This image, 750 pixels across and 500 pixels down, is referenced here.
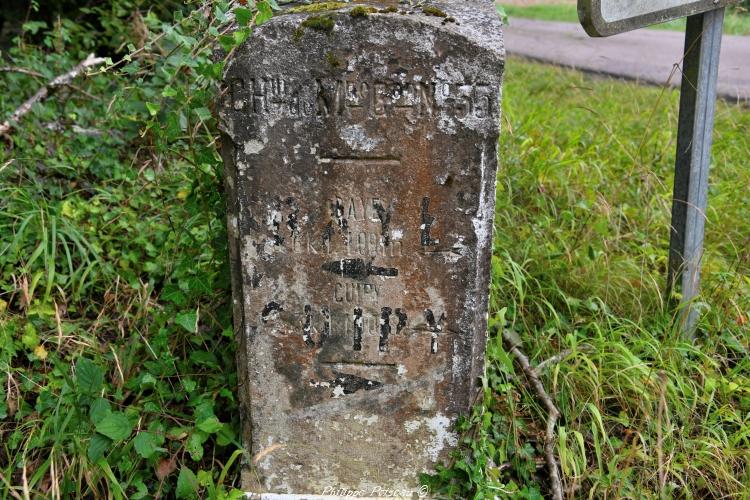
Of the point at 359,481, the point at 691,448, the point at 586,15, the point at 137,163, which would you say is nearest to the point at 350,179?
the point at 586,15

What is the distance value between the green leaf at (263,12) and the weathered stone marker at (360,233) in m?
0.05

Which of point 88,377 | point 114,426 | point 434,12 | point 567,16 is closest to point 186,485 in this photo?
point 114,426

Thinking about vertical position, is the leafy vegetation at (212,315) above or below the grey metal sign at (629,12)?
below

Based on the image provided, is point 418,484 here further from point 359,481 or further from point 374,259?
point 374,259

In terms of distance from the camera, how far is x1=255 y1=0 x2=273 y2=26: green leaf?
5.51 feet

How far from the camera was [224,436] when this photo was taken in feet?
7.22

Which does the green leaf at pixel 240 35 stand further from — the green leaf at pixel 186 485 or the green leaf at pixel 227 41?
the green leaf at pixel 186 485

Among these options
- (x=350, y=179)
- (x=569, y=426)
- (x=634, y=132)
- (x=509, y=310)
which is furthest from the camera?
(x=634, y=132)

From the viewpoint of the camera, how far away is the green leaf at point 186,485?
201cm

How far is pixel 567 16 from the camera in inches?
491

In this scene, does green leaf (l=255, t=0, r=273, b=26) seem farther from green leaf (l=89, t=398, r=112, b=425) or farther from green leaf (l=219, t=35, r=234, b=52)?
green leaf (l=89, t=398, r=112, b=425)

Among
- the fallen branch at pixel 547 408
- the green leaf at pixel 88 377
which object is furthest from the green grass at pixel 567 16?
the green leaf at pixel 88 377

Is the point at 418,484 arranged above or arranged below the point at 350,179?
below

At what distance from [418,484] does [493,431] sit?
308mm
